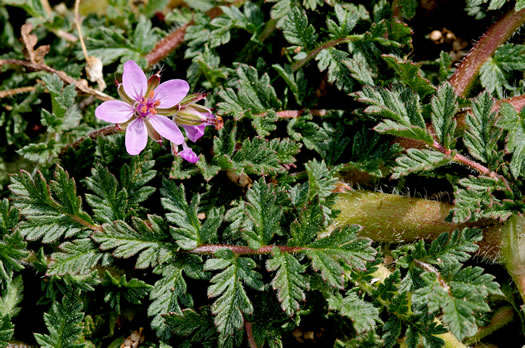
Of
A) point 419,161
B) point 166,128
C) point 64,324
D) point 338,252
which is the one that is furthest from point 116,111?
point 419,161

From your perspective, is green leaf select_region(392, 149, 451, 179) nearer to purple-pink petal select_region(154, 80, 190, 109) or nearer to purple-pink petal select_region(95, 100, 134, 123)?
purple-pink petal select_region(154, 80, 190, 109)

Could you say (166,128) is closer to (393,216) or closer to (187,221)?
(187,221)

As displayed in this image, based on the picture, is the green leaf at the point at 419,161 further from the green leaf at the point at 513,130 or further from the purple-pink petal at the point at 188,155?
the purple-pink petal at the point at 188,155

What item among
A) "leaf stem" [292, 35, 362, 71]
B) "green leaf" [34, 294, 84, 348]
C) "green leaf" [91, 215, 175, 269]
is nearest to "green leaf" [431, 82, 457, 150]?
"leaf stem" [292, 35, 362, 71]

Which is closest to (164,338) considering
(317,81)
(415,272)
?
(415,272)

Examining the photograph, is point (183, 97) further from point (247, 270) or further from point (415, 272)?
point (415, 272)

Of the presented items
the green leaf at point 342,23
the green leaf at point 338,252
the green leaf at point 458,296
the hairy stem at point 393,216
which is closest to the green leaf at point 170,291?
the green leaf at point 338,252
